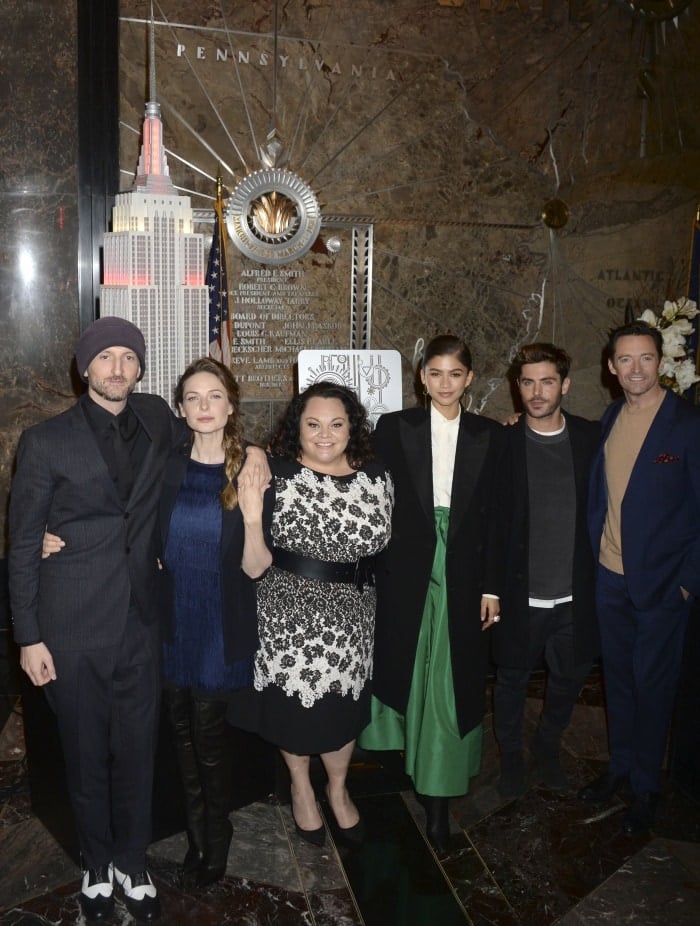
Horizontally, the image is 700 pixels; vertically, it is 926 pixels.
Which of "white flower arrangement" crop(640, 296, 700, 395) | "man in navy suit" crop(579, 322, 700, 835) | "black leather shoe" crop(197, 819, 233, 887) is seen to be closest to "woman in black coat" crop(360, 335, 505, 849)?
"man in navy suit" crop(579, 322, 700, 835)

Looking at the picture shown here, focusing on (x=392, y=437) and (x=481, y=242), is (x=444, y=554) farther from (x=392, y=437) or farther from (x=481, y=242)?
(x=481, y=242)

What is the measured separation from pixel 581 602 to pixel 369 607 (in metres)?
0.96

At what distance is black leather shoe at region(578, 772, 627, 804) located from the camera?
3.36 m

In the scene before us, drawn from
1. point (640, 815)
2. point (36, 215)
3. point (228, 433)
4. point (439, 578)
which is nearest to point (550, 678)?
point (640, 815)

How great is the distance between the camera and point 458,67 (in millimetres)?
4867

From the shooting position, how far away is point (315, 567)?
2734mm

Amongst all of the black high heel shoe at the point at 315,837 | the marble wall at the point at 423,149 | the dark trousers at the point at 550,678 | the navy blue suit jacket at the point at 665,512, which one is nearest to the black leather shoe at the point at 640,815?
the dark trousers at the point at 550,678

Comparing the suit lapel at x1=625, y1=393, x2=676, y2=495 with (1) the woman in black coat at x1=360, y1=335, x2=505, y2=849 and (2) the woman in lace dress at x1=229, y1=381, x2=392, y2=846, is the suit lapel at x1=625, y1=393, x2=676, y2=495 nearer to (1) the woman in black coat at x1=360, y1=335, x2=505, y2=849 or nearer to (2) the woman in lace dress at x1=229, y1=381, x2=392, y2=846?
(1) the woman in black coat at x1=360, y1=335, x2=505, y2=849

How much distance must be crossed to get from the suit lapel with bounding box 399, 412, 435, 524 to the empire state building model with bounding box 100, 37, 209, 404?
147cm

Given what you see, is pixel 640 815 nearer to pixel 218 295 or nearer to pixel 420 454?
pixel 420 454

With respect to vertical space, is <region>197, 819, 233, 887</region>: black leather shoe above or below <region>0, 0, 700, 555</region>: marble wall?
below

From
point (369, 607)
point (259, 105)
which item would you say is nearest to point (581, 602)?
point (369, 607)

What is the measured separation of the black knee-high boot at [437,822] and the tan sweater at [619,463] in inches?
45.1

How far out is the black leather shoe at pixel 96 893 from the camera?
2635 millimetres
